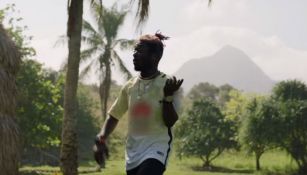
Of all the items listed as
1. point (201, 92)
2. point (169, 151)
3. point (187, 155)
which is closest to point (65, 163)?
point (169, 151)

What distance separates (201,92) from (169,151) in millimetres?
112254

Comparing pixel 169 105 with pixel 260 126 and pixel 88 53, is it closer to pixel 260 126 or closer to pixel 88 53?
pixel 88 53

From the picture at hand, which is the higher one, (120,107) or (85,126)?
(120,107)

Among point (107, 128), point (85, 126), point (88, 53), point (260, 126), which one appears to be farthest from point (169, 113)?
point (85, 126)

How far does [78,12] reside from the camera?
1459 cm

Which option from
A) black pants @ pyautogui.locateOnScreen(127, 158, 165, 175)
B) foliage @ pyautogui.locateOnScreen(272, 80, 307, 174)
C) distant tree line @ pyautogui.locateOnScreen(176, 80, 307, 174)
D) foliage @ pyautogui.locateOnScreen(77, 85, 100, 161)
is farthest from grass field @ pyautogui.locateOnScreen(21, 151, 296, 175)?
black pants @ pyautogui.locateOnScreen(127, 158, 165, 175)

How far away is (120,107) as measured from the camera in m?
4.05

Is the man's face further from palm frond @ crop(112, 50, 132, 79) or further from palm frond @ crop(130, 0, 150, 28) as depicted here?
palm frond @ crop(112, 50, 132, 79)

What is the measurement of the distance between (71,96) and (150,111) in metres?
10.6

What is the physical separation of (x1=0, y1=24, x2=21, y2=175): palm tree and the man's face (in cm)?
1008

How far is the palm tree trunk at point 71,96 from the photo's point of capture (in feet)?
46.5

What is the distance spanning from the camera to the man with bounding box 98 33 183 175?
3.73 m

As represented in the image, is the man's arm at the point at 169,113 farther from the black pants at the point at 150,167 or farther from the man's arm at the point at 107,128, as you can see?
the man's arm at the point at 107,128

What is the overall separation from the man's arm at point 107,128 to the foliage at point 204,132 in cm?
4063
